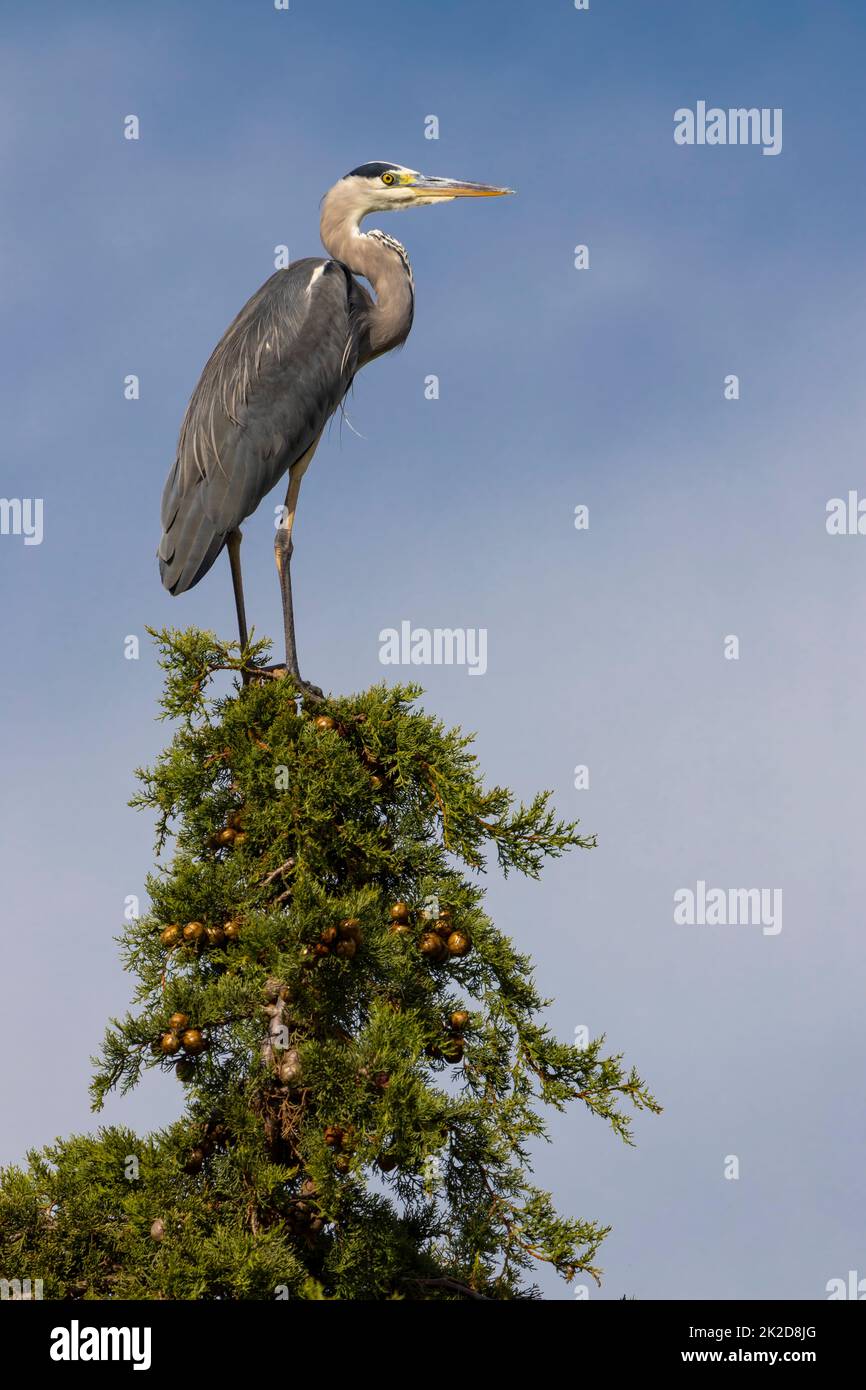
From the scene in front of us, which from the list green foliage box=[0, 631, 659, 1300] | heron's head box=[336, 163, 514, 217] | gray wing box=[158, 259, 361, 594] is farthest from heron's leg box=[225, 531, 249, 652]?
heron's head box=[336, 163, 514, 217]

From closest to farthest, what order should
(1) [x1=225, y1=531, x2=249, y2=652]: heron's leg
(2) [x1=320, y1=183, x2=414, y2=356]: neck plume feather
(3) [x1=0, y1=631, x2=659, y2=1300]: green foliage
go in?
(3) [x1=0, y1=631, x2=659, y2=1300]: green foliage, (1) [x1=225, y1=531, x2=249, y2=652]: heron's leg, (2) [x1=320, y1=183, x2=414, y2=356]: neck plume feather

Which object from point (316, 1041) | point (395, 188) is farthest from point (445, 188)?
point (316, 1041)

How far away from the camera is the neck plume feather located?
27.2ft

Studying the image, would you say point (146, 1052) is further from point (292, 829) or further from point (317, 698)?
point (317, 698)

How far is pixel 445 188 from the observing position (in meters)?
8.43

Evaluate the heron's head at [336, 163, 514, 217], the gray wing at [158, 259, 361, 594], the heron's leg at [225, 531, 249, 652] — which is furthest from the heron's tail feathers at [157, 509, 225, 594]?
the heron's head at [336, 163, 514, 217]

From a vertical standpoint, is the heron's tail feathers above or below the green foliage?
above

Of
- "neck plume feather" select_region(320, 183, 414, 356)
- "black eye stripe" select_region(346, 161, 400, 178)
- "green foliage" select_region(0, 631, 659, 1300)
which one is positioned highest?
A: "black eye stripe" select_region(346, 161, 400, 178)

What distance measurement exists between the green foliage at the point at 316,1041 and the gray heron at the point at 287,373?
143 centimetres

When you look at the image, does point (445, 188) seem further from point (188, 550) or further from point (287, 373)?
point (188, 550)

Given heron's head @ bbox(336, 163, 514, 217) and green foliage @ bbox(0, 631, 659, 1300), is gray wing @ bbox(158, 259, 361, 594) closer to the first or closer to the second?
heron's head @ bbox(336, 163, 514, 217)

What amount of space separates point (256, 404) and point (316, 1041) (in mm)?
4010

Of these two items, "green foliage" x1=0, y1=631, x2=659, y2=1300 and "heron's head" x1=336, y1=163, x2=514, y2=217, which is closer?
"green foliage" x1=0, y1=631, x2=659, y2=1300

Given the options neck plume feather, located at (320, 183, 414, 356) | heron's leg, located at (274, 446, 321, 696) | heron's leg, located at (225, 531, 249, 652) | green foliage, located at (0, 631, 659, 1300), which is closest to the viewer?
green foliage, located at (0, 631, 659, 1300)
